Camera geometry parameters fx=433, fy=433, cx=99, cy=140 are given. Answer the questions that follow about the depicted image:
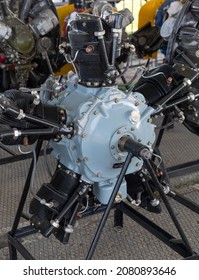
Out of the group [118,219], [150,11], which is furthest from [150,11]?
[118,219]

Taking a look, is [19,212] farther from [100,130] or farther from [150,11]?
[150,11]

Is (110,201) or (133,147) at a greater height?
(133,147)

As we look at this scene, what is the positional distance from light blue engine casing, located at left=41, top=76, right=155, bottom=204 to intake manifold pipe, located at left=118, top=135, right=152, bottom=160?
Result: 0.02 metres

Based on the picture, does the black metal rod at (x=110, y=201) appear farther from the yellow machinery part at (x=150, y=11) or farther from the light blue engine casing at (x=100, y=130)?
the yellow machinery part at (x=150, y=11)

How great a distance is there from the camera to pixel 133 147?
1525 mm

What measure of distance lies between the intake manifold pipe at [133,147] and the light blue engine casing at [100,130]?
0.07ft

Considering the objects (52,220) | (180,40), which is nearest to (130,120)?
(52,220)

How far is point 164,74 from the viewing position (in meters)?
1.87

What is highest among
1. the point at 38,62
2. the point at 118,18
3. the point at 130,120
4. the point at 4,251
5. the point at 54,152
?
the point at 118,18

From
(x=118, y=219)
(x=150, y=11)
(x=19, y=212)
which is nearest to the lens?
(x=19, y=212)

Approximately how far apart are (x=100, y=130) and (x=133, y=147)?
0.13 meters

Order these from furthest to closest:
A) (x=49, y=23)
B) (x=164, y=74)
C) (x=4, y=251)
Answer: (x=49, y=23), (x=4, y=251), (x=164, y=74)
